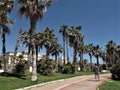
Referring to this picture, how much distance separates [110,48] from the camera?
100688 mm

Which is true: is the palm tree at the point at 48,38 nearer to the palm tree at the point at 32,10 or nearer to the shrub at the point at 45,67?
the shrub at the point at 45,67

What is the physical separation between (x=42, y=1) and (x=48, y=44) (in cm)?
3709

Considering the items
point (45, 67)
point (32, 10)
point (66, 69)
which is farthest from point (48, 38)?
point (32, 10)

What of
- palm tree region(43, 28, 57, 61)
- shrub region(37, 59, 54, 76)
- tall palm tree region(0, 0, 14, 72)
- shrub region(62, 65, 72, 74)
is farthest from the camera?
palm tree region(43, 28, 57, 61)

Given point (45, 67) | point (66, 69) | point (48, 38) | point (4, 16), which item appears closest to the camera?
point (4, 16)

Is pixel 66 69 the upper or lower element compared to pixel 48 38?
lower

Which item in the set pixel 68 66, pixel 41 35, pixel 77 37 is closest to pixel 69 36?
pixel 77 37

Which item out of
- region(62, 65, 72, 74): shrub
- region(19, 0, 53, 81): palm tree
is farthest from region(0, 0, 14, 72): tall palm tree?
region(62, 65, 72, 74): shrub

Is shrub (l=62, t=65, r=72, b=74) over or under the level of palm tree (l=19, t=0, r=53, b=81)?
under

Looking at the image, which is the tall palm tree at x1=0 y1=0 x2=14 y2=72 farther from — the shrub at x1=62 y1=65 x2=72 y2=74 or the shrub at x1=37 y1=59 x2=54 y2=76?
the shrub at x1=62 y1=65 x2=72 y2=74

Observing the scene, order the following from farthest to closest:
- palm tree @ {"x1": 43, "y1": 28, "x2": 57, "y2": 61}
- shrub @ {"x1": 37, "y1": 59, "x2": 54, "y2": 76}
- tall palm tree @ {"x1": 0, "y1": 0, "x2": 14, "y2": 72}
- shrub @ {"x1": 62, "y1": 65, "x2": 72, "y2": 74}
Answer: palm tree @ {"x1": 43, "y1": 28, "x2": 57, "y2": 61} < shrub @ {"x1": 62, "y1": 65, "x2": 72, "y2": 74} < shrub @ {"x1": 37, "y1": 59, "x2": 54, "y2": 76} < tall palm tree @ {"x1": 0, "y1": 0, "x2": 14, "y2": 72}

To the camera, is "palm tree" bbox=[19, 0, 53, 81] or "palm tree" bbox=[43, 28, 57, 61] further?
"palm tree" bbox=[43, 28, 57, 61]

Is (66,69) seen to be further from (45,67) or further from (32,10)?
(32,10)

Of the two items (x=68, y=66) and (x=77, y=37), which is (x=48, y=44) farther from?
(x=68, y=66)
